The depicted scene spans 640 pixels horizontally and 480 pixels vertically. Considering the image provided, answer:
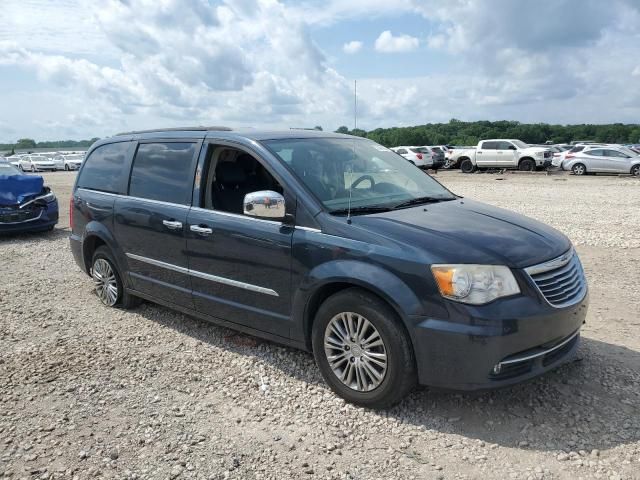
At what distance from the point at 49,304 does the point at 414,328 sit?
4.62m

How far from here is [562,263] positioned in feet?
12.0

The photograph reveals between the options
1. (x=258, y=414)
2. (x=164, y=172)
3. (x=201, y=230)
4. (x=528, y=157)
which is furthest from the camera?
(x=528, y=157)

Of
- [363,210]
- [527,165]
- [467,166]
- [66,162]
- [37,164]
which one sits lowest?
[37,164]

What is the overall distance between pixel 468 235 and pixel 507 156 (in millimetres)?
27933

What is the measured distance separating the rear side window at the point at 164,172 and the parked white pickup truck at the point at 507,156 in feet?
87.6

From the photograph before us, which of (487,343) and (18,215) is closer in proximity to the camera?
(487,343)

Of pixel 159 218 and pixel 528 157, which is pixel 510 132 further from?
pixel 159 218

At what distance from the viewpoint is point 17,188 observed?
10.7 meters

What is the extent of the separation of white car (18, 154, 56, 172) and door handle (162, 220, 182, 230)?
49.4m

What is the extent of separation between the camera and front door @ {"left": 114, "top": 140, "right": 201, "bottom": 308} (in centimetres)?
475

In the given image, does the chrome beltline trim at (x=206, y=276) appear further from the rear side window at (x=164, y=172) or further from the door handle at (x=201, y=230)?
the rear side window at (x=164, y=172)

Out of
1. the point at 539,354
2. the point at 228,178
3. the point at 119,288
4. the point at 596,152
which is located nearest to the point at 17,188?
the point at 119,288

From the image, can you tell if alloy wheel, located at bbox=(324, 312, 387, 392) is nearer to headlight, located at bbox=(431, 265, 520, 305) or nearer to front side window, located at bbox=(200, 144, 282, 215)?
headlight, located at bbox=(431, 265, 520, 305)

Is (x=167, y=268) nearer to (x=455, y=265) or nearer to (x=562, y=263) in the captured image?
(x=455, y=265)
